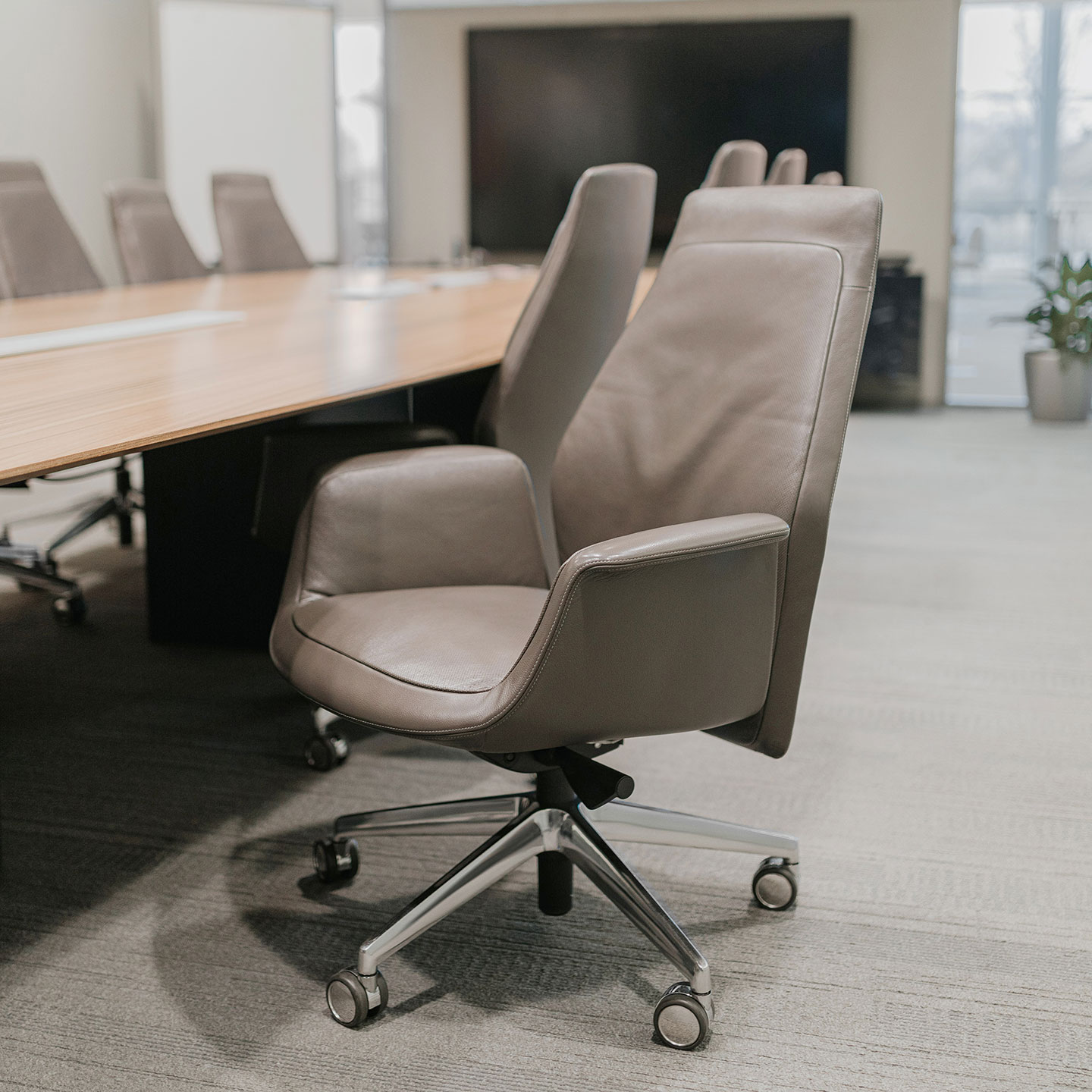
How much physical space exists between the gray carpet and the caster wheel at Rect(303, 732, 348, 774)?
3 centimetres

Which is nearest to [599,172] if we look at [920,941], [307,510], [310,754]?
[307,510]

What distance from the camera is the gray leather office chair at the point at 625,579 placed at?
1.35 m

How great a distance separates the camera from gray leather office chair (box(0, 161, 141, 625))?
360 cm

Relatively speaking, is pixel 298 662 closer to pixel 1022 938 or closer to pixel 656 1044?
pixel 656 1044

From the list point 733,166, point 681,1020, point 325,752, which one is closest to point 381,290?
point 733,166

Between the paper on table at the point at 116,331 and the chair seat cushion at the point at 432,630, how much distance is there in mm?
839

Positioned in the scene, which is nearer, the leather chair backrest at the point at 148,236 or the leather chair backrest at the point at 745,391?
the leather chair backrest at the point at 745,391

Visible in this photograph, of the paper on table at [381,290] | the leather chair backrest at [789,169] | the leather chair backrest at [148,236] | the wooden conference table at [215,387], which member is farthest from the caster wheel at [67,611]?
the leather chair backrest at [789,169]

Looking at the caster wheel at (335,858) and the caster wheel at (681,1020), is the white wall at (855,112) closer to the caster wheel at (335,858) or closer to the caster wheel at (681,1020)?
the caster wheel at (335,858)

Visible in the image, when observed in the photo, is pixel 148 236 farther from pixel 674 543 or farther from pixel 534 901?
pixel 674 543

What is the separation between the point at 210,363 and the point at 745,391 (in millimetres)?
852

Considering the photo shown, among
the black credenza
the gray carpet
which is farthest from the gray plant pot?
the gray carpet

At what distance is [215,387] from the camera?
170cm

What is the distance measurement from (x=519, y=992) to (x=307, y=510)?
683 mm
